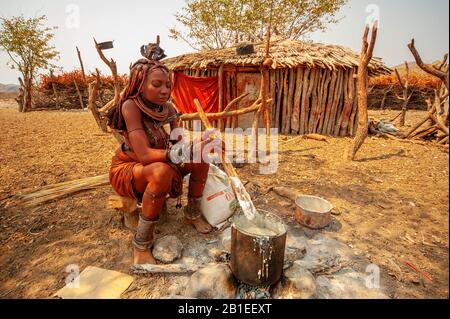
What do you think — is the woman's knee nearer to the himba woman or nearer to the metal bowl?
the himba woman

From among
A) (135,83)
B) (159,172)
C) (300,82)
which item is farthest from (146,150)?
(300,82)

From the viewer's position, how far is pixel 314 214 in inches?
108

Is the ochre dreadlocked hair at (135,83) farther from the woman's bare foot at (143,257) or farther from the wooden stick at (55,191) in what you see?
the wooden stick at (55,191)

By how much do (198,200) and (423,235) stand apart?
2356 millimetres

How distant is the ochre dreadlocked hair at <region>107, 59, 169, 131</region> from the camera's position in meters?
2.17

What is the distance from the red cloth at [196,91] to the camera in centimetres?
874

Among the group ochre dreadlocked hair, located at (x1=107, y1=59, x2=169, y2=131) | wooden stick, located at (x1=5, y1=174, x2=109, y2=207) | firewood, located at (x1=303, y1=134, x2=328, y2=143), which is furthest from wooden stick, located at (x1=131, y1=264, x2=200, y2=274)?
firewood, located at (x1=303, y1=134, x2=328, y2=143)

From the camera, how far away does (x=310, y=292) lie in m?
1.71

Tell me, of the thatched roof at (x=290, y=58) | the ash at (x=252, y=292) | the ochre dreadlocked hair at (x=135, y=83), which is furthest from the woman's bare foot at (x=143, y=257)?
the thatched roof at (x=290, y=58)

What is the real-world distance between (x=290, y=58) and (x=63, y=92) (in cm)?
1443

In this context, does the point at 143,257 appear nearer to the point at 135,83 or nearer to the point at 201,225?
the point at 201,225

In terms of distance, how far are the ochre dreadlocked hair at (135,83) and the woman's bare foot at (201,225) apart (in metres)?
1.17
